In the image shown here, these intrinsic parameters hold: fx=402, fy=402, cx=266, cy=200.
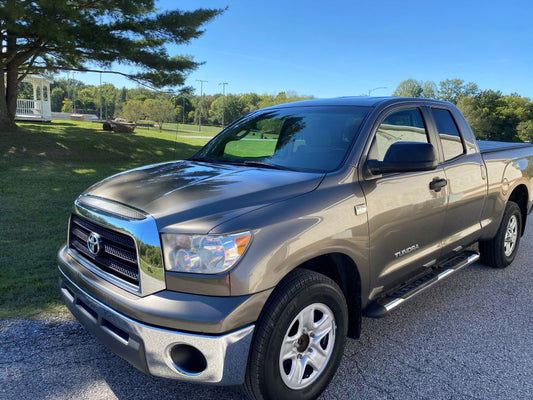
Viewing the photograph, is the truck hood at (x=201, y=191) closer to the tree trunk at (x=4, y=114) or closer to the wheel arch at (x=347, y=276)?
the wheel arch at (x=347, y=276)

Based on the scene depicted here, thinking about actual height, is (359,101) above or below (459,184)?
above

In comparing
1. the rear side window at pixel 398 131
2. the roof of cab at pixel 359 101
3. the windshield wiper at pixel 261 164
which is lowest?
the windshield wiper at pixel 261 164

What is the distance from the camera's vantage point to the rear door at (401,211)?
286 centimetres

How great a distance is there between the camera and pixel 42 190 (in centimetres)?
849

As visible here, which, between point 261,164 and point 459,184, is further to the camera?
point 459,184

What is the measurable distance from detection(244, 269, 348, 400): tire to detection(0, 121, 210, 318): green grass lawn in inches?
89.2

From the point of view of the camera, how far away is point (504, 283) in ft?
15.1

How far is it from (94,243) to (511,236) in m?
4.96

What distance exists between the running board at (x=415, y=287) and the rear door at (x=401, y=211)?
3.8 inches

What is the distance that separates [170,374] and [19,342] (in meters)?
1.67

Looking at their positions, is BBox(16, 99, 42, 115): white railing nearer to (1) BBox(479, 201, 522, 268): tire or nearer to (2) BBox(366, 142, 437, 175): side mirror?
(1) BBox(479, 201, 522, 268): tire

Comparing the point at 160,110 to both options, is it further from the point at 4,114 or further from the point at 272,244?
the point at 272,244

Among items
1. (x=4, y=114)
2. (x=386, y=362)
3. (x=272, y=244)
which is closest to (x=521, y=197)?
(x=386, y=362)

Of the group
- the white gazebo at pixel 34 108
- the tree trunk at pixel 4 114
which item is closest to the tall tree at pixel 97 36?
the tree trunk at pixel 4 114
